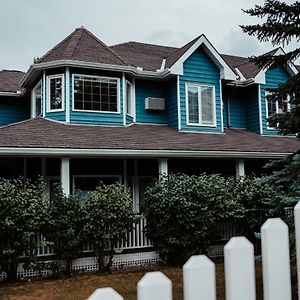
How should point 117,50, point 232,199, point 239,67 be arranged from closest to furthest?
point 232,199 < point 117,50 < point 239,67

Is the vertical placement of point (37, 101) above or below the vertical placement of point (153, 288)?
above

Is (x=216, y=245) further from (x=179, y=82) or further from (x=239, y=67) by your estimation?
(x=239, y=67)

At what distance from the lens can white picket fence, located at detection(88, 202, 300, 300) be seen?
128cm

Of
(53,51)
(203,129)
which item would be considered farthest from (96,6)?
(203,129)

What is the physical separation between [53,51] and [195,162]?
22.2 feet

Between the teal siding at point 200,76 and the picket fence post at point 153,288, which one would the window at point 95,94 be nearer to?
the teal siding at point 200,76

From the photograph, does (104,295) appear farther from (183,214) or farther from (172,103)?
(172,103)

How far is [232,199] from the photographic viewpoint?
11.4 meters

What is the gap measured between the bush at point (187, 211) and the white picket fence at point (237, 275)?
903 cm

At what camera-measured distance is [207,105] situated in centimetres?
1552

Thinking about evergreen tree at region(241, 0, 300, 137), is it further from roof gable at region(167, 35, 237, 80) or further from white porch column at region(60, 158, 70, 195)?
roof gable at region(167, 35, 237, 80)

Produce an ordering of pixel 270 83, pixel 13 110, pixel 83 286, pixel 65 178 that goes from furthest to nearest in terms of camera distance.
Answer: pixel 270 83 → pixel 13 110 → pixel 65 178 → pixel 83 286

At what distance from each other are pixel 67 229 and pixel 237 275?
8.72m

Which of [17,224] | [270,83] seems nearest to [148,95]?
[270,83]
